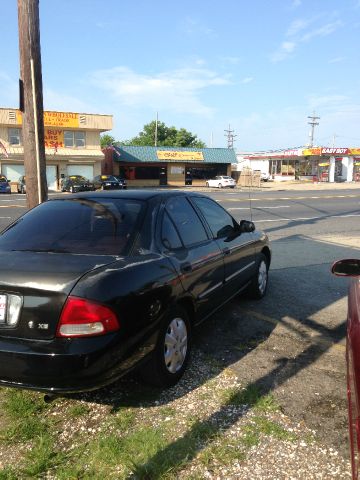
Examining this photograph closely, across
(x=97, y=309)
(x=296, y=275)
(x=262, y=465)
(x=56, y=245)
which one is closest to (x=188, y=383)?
(x=262, y=465)

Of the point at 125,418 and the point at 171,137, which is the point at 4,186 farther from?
the point at 171,137

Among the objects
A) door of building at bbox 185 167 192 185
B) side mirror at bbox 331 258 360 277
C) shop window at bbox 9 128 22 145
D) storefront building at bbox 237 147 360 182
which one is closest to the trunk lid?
side mirror at bbox 331 258 360 277

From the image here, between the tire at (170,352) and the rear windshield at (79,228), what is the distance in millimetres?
659

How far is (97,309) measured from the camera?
104 inches

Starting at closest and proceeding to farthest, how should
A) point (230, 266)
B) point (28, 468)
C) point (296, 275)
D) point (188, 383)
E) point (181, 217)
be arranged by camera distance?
point (28, 468), point (188, 383), point (181, 217), point (230, 266), point (296, 275)

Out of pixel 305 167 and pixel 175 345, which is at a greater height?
pixel 305 167

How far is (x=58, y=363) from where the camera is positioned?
259cm

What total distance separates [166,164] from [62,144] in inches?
503

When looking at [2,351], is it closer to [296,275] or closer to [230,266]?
[230,266]

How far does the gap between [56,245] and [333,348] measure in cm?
279

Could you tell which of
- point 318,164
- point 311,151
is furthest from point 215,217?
point 318,164

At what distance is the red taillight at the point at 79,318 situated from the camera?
2629mm

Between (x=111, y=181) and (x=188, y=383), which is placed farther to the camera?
(x=111, y=181)

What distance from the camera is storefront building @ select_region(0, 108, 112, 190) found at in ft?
130
